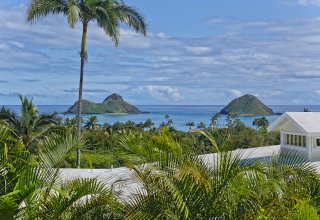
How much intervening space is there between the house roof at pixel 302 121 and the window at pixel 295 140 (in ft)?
1.63

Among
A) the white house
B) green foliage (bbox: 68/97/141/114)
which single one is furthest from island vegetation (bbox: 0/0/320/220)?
green foliage (bbox: 68/97/141/114)

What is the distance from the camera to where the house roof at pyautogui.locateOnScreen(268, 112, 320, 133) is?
18.0 m

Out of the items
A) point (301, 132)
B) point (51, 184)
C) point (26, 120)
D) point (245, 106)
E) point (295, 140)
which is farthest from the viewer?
point (245, 106)

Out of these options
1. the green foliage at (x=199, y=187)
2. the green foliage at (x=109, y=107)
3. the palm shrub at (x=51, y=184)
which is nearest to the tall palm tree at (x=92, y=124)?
the palm shrub at (x=51, y=184)

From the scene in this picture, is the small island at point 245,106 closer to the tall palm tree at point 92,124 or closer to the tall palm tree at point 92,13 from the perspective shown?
the tall palm tree at point 92,124

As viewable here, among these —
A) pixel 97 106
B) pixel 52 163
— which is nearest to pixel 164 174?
pixel 52 163

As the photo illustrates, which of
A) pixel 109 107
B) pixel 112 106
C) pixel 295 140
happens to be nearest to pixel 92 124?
pixel 295 140

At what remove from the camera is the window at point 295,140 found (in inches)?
730

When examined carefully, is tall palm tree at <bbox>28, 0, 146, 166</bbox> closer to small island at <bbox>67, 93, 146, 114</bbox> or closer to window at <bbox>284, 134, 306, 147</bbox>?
window at <bbox>284, 134, 306, 147</bbox>

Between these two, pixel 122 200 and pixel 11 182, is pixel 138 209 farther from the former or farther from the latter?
pixel 11 182

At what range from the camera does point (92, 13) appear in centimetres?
2439

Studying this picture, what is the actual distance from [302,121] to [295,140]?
92 centimetres

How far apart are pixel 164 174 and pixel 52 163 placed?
156 cm

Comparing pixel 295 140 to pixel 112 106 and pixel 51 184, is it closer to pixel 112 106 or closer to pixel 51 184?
pixel 51 184
